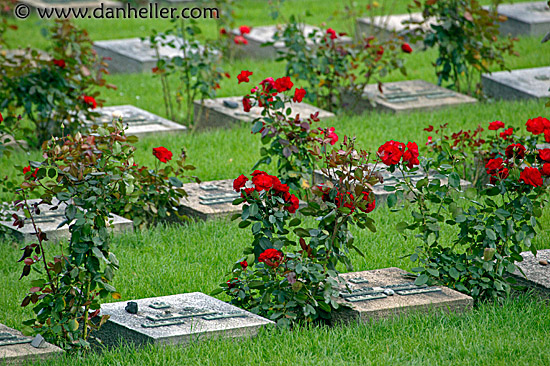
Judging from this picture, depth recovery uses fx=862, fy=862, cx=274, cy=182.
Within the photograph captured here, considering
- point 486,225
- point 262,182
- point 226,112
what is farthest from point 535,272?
point 226,112

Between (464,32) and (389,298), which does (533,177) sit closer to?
(389,298)

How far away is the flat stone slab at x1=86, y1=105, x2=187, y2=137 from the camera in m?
8.12

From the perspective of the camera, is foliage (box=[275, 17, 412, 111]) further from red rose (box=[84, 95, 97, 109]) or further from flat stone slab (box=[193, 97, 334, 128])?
red rose (box=[84, 95, 97, 109])

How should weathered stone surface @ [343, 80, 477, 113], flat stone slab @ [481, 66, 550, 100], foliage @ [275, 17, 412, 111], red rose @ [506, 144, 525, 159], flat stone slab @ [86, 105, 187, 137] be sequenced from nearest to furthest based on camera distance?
red rose @ [506, 144, 525, 159], flat stone slab @ [86, 105, 187, 137], foliage @ [275, 17, 412, 111], weathered stone surface @ [343, 80, 477, 113], flat stone slab @ [481, 66, 550, 100]

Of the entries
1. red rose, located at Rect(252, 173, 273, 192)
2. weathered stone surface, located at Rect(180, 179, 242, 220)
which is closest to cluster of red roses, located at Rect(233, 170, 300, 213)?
red rose, located at Rect(252, 173, 273, 192)

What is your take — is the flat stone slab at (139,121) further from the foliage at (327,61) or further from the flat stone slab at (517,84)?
the flat stone slab at (517,84)

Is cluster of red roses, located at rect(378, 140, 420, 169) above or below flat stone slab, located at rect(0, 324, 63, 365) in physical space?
above

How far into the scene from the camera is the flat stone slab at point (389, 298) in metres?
4.28

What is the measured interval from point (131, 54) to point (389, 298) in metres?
7.78

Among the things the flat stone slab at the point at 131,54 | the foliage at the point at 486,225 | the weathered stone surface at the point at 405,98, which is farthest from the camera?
the flat stone slab at the point at 131,54

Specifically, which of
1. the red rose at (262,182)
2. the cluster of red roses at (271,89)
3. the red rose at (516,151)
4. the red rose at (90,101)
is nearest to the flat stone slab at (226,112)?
the red rose at (90,101)

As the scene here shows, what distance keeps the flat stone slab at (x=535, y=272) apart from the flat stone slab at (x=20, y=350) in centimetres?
247

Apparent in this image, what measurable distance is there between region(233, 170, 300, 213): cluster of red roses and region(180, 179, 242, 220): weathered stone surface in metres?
1.80

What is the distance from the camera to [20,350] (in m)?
3.85
